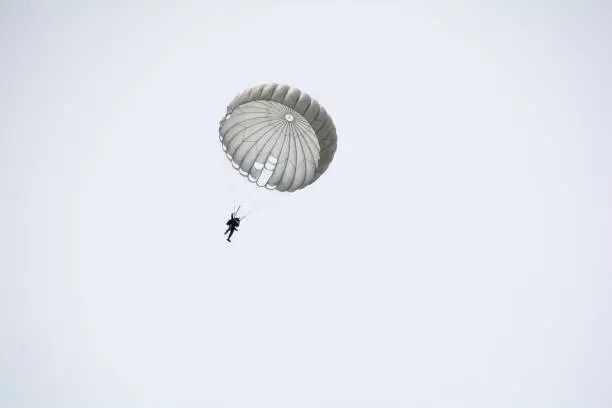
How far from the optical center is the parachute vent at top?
2872 cm

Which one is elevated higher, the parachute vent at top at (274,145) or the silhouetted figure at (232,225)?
the parachute vent at top at (274,145)

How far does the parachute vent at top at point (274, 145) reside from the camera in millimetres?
28719

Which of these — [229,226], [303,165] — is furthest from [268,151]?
[229,226]

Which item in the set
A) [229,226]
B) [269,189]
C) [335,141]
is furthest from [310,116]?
[229,226]

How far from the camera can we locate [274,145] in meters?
29.3

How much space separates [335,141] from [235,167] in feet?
17.5

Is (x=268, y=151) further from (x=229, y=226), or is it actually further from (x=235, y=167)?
(x=229, y=226)

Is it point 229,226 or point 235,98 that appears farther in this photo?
point 229,226

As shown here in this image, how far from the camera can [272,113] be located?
28922 mm

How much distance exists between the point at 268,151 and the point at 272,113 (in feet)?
5.91

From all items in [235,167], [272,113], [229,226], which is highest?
[272,113]

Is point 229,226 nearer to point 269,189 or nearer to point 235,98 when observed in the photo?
point 269,189

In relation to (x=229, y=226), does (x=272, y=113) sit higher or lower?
higher

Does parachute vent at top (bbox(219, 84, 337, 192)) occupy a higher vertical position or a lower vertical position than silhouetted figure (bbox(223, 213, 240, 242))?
higher
